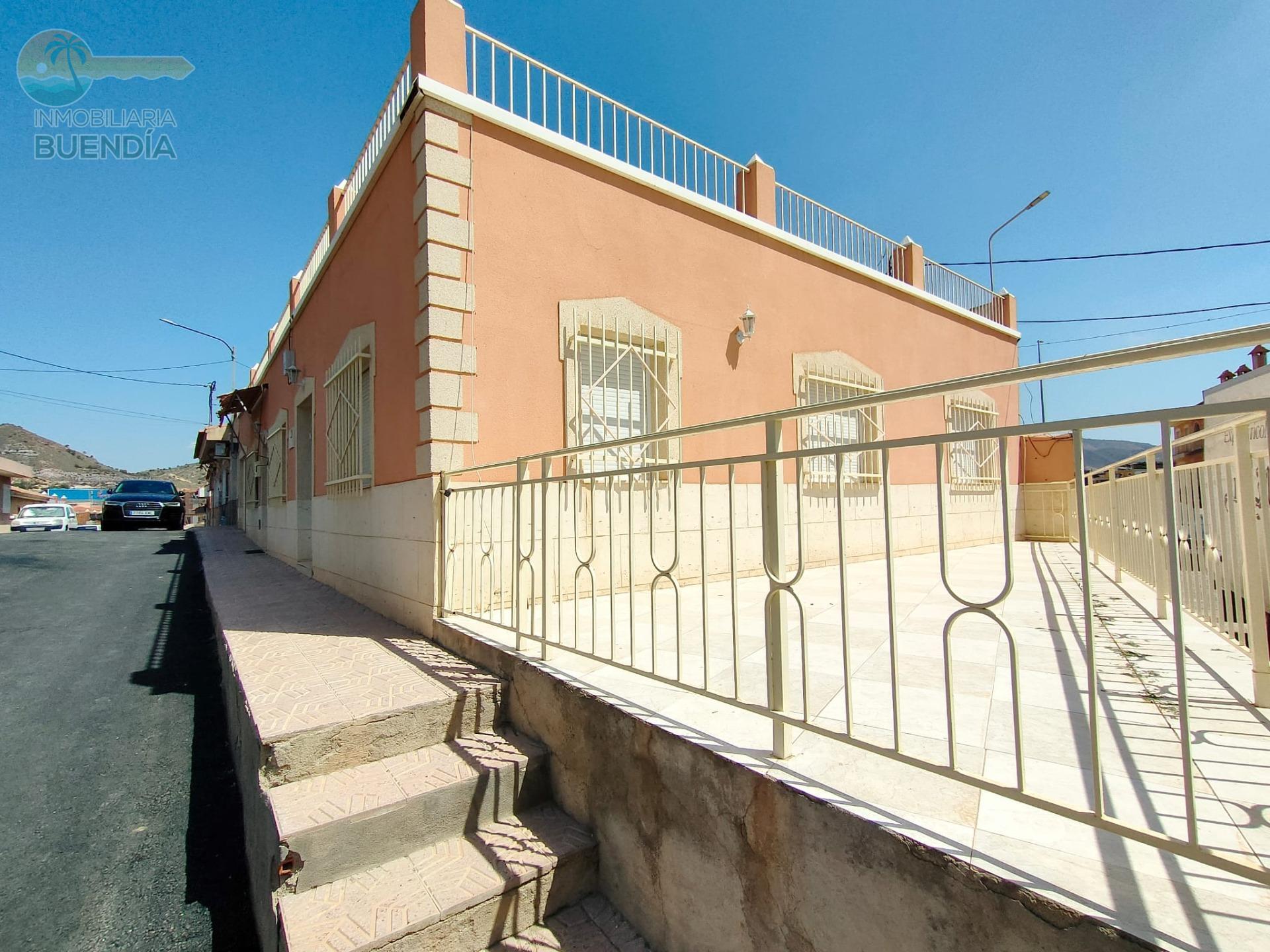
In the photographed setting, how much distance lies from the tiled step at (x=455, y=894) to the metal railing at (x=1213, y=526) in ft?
7.64

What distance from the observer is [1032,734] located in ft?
6.49

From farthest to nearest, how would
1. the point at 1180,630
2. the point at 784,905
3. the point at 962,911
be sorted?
1. the point at 784,905
2. the point at 962,911
3. the point at 1180,630

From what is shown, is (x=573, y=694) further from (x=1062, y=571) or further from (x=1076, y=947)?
(x=1062, y=571)

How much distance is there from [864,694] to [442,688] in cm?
206

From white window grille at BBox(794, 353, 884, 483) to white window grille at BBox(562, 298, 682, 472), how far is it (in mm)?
1996

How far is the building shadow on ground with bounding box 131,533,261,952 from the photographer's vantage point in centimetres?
248

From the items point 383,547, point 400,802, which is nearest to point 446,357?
point 383,547

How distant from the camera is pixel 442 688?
298cm

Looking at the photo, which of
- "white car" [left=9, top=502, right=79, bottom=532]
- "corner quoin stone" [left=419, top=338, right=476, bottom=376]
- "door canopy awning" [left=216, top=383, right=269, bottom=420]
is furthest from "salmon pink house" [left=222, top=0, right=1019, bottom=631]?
"white car" [left=9, top=502, right=79, bottom=532]

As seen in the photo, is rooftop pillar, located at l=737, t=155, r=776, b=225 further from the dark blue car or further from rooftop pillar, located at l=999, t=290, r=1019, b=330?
the dark blue car

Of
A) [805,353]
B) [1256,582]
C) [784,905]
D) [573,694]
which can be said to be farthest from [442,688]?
[805,353]

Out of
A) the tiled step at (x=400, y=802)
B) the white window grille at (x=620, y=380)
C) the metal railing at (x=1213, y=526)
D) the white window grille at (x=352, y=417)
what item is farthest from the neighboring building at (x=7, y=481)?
the metal railing at (x=1213, y=526)

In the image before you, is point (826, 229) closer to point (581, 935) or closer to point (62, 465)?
point (581, 935)

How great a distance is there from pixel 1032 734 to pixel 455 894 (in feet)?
6.99
